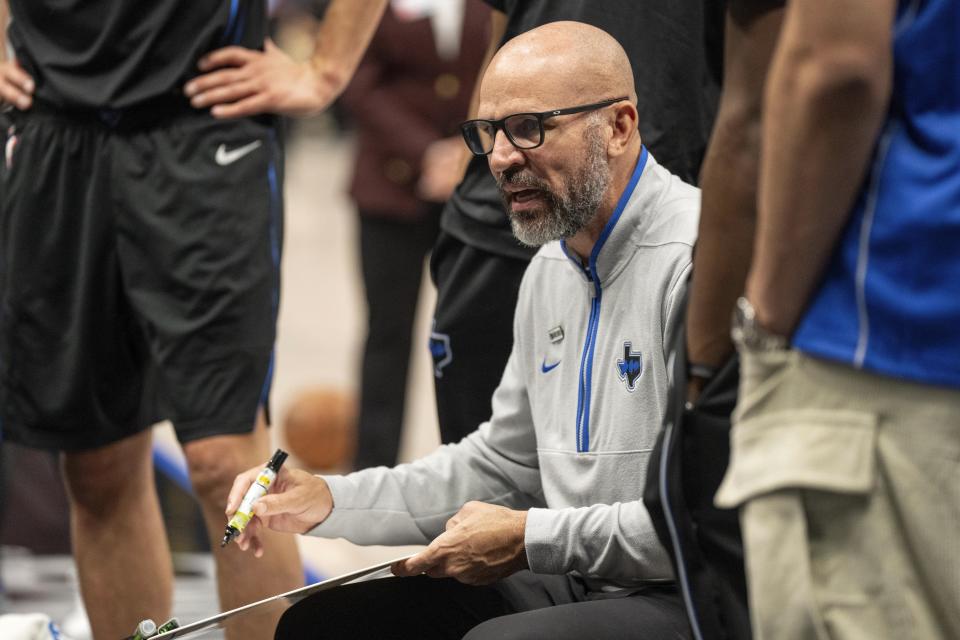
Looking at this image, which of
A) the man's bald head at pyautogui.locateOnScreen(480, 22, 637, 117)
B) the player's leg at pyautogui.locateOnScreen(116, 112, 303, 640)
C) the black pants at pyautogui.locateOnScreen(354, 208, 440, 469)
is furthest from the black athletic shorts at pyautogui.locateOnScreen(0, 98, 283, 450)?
the black pants at pyautogui.locateOnScreen(354, 208, 440, 469)

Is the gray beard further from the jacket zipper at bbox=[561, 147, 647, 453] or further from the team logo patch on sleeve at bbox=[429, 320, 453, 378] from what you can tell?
the team logo patch on sleeve at bbox=[429, 320, 453, 378]

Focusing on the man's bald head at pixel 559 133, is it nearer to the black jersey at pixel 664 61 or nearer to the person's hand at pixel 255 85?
the black jersey at pixel 664 61

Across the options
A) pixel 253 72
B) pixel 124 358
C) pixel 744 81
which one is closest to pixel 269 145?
pixel 253 72

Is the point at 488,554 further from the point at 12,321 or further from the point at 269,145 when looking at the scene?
the point at 12,321

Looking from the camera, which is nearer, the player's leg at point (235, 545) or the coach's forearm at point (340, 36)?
the player's leg at point (235, 545)

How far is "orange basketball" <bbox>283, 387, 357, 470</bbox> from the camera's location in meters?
5.50

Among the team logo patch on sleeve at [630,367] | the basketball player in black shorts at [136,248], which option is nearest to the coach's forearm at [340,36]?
the basketball player in black shorts at [136,248]

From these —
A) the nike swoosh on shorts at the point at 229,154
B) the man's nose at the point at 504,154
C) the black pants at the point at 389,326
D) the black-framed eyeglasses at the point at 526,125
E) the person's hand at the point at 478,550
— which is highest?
the black-framed eyeglasses at the point at 526,125

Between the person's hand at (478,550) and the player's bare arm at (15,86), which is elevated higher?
the player's bare arm at (15,86)

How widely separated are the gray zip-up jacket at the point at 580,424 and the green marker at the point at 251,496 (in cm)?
13

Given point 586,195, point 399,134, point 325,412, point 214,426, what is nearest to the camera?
point 586,195

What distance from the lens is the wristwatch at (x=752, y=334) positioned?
1.54 metres

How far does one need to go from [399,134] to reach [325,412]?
1124 mm

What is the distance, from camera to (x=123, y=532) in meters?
3.15
